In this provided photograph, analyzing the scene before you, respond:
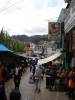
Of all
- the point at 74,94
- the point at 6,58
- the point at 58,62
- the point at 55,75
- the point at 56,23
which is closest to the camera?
the point at 6,58

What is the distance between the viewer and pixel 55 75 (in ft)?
85.7

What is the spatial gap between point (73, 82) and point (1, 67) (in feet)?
12.9

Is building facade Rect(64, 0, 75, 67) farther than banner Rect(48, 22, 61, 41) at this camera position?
No

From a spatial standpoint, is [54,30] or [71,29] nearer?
[71,29]

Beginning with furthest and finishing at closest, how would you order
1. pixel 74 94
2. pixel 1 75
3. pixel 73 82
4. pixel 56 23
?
pixel 56 23 → pixel 74 94 → pixel 73 82 → pixel 1 75

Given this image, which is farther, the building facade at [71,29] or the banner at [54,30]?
the banner at [54,30]

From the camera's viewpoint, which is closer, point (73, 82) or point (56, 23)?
point (73, 82)

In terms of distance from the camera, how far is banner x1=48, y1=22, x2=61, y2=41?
112ft

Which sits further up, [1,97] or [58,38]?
[58,38]

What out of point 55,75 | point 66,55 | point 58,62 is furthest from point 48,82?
point 58,62

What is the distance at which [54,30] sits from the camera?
35031 mm

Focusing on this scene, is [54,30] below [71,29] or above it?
above

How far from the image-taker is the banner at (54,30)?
34.2 meters

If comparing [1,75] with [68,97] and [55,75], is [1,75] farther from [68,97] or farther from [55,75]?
[55,75]
